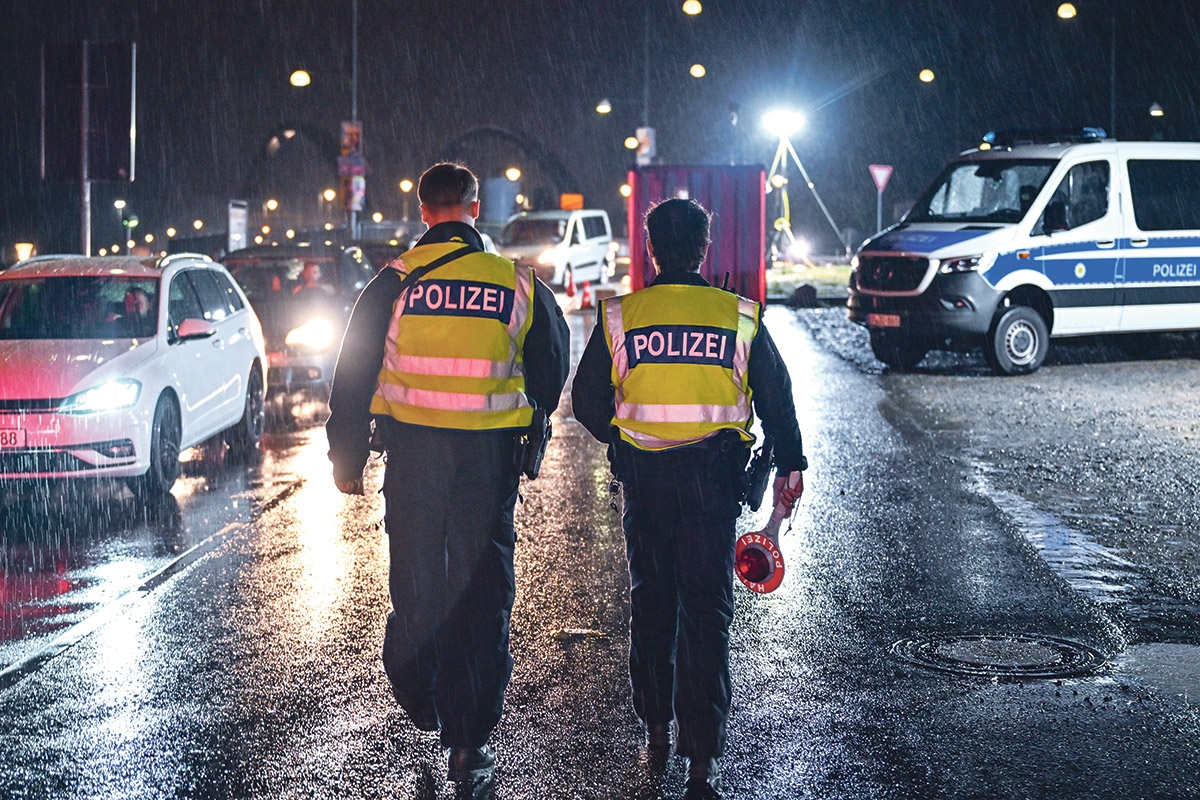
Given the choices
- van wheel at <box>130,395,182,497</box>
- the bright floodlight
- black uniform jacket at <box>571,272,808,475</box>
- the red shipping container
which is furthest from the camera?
the bright floodlight

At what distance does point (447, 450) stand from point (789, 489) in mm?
1036

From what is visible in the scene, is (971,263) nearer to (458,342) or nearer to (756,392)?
(756,392)

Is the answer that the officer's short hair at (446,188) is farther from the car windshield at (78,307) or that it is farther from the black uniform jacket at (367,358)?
the car windshield at (78,307)

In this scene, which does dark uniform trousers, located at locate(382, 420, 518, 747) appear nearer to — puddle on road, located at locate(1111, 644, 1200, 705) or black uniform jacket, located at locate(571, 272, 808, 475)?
black uniform jacket, located at locate(571, 272, 808, 475)

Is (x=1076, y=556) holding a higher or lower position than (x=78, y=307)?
lower

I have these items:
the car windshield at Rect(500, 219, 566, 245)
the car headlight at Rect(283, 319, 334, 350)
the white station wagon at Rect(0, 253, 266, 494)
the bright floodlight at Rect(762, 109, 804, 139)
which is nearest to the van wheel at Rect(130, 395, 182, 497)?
the white station wagon at Rect(0, 253, 266, 494)

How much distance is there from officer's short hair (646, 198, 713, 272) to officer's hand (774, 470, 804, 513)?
2.27ft

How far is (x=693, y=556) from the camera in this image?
4316 millimetres

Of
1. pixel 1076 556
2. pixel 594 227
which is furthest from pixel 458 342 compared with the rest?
pixel 594 227

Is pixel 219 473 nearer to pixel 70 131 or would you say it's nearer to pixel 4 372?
pixel 4 372

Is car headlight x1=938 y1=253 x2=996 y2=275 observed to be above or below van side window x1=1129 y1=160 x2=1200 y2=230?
below

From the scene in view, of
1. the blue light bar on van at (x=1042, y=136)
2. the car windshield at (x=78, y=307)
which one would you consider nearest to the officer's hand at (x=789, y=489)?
the car windshield at (x=78, y=307)

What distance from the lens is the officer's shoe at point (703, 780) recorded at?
14.1 ft

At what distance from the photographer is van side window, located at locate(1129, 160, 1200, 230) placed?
1711 cm
